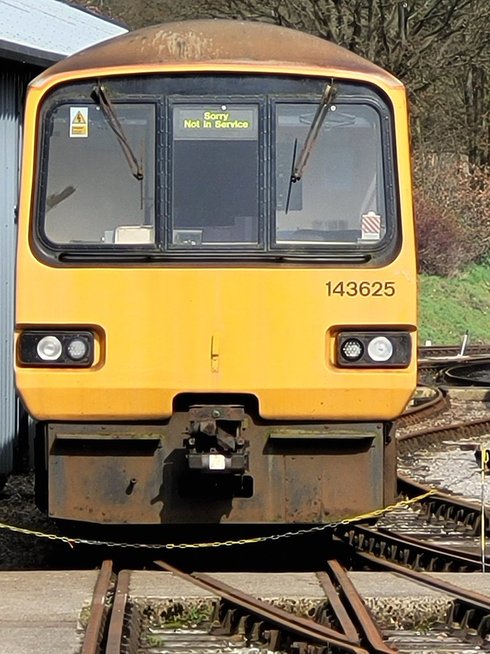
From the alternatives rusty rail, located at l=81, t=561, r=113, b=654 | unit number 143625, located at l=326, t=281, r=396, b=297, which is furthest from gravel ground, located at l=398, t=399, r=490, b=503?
rusty rail, located at l=81, t=561, r=113, b=654

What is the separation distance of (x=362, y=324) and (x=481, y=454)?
1.79m

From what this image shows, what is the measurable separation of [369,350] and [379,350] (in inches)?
2.0

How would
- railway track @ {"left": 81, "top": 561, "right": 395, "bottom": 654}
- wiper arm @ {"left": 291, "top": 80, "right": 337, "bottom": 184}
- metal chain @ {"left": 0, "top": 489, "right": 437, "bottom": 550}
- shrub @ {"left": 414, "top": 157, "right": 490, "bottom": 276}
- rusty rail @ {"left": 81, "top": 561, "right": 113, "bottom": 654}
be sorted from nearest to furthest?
rusty rail @ {"left": 81, "top": 561, "right": 113, "bottom": 654}
railway track @ {"left": 81, "top": 561, "right": 395, "bottom": 654}
metal chain @ {"left": 0, "top": 489, "right": 437, "bottom": 550}
wiper arm @ {"left": 291, "top": 80, "right": 337, "bottom": 184}
shrub @ {"left": 414, "top": 157, "right": 490, "bottom": 276}

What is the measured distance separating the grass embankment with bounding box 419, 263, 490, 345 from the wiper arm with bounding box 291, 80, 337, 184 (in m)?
19.0

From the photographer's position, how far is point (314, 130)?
23.5 feet

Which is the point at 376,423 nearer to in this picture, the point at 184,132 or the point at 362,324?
the point at 362,324

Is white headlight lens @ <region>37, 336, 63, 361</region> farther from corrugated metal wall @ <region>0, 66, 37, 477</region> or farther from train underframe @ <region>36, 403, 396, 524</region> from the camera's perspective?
corrugated metal wall @ <region>0, 66, 37, 477</region>

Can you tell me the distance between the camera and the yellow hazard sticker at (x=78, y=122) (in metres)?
7.17

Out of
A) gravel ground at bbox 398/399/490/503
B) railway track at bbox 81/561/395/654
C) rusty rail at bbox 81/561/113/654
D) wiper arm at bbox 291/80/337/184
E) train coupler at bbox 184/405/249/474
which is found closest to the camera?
rusty rail at bbox 81/561/113/654

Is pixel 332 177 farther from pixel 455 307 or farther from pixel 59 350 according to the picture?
pixel 455 307

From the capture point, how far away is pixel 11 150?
11344mm

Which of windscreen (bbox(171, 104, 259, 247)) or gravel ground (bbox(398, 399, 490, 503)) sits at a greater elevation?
windscreen (bbox(171, 104, 259, 247))

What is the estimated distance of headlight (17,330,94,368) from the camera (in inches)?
271

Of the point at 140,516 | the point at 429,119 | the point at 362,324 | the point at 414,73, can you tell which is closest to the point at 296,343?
the point at 362,324
